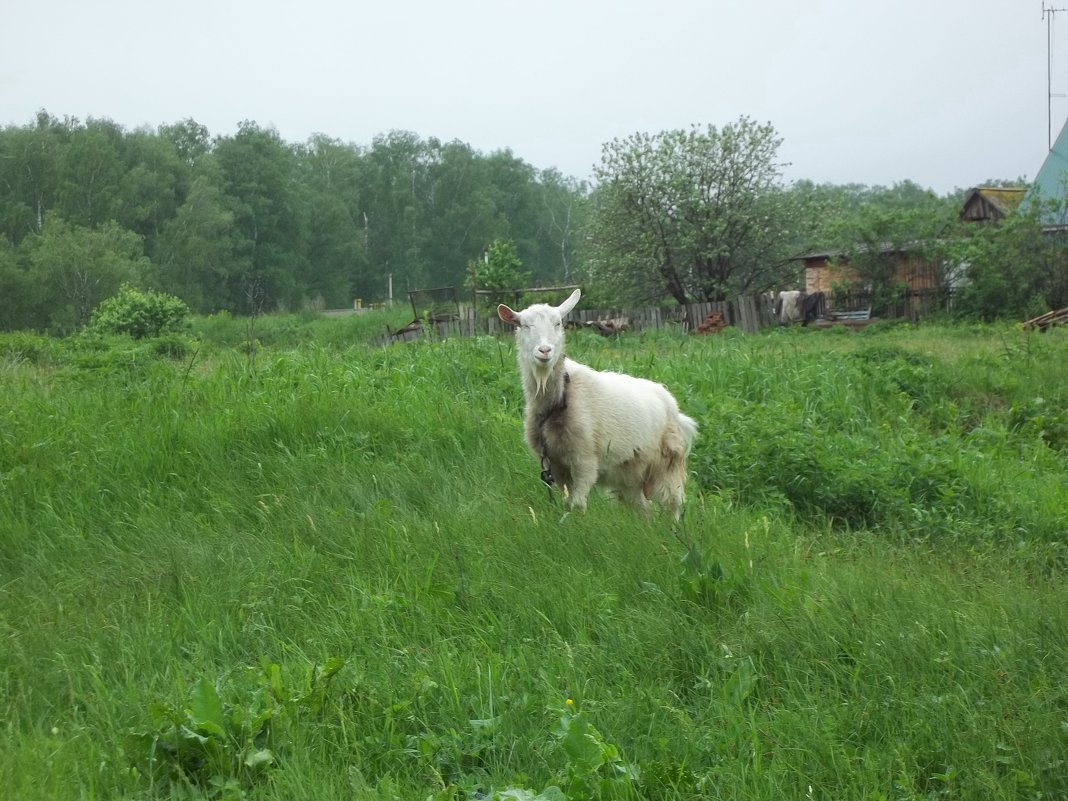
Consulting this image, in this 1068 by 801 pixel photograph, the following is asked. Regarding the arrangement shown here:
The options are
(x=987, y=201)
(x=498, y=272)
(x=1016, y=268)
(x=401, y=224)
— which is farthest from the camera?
(x=401, y=224)

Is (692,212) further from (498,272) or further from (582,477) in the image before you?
(582,477)

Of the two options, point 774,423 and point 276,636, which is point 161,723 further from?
point 774,423

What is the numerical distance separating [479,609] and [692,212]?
33426 millimetres

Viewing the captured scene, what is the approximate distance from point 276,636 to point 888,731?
10.2 ft

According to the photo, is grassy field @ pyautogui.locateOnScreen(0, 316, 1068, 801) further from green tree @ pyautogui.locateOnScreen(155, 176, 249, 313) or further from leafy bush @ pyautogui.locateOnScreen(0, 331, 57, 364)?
green tree @ pyautogui.locateOnScreen(155, 176, 249, 313)

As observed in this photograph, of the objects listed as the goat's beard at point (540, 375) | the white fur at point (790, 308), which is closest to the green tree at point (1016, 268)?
the white fur at point (790, 308)

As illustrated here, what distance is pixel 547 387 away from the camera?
774 centimetres

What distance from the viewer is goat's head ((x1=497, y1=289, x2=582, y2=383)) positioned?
24.9 feet

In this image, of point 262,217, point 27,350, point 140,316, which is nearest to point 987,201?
point 140,316

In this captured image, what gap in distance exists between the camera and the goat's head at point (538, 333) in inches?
299

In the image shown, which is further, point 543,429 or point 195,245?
point 195,245

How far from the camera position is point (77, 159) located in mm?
54250

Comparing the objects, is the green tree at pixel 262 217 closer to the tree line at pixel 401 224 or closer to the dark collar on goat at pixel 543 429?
the tree line at pixel 401 224

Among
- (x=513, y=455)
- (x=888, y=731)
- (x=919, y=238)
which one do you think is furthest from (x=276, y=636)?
(x=919, y=238)
